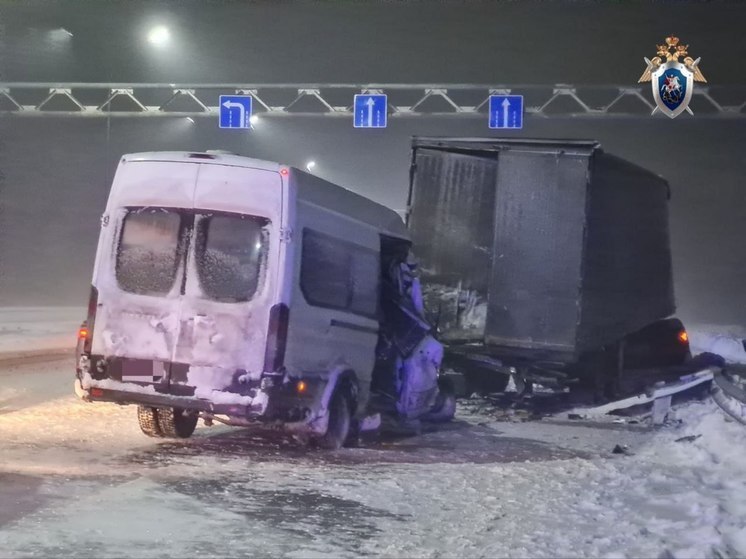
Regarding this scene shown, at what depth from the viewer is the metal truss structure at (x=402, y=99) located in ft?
87.8

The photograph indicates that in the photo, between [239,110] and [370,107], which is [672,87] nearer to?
[370,107]

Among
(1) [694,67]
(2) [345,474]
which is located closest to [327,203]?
(2) [345,474]

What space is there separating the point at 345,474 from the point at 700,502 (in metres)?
2.83

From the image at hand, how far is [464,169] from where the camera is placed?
538 inches

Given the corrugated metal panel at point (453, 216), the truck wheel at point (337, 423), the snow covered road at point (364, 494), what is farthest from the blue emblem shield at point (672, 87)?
the truck wheel at point (337, 423)

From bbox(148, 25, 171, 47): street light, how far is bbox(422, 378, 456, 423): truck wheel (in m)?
17.6

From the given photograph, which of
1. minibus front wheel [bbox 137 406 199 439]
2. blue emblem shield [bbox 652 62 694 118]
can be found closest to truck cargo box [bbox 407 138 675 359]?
minibus front wheel [bbox 137 406 199 439]

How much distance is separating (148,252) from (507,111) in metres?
20.2

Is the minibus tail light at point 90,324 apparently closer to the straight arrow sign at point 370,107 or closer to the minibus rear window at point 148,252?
the minibus rear window at point 148,252

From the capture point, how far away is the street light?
88.0 feet

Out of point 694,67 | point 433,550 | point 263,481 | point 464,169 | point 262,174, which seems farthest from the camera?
point 694,67

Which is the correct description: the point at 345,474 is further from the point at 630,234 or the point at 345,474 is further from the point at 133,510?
the point at 630,234

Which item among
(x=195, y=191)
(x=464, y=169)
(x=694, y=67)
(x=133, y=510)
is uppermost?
(x=694, y=67)

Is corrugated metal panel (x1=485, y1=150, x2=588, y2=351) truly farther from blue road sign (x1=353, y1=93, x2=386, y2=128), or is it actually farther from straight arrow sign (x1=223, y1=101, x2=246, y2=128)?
straight arrow sign (x1=223, y1=101, x2=246, y2=128)
